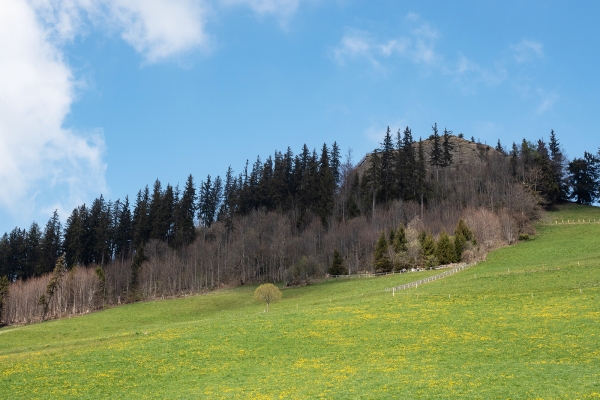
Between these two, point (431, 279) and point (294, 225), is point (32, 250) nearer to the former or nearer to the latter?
point (294, 225)

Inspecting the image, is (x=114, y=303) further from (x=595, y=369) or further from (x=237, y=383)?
(x=595, y=369)

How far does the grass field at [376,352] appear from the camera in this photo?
2888 centimetres

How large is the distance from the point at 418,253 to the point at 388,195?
38.8m

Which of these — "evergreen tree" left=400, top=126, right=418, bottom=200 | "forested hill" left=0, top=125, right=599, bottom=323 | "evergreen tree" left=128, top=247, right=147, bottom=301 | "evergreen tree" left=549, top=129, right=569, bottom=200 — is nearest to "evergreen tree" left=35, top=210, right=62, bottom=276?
"forested hill" left=0, top=125, right=599, bottom=323

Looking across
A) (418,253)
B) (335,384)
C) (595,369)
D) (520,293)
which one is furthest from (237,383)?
(418,253)

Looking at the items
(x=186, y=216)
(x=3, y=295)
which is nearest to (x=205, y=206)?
(x=186, y=216)

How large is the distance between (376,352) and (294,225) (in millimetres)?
94239

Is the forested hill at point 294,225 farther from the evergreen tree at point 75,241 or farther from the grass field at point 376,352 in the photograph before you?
the grass field at point 376,352

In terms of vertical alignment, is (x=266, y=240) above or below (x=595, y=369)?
above

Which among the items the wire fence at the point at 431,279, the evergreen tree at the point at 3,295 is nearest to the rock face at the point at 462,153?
the wire fence at the point at 431,279

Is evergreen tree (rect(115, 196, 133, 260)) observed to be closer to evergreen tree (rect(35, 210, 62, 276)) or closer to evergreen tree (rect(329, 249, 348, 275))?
evergreen tree (rect(35, 210, 62, 276))

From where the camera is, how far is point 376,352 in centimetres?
3762

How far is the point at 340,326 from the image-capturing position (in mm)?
46625

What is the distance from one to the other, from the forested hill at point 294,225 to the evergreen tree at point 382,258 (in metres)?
0.18
